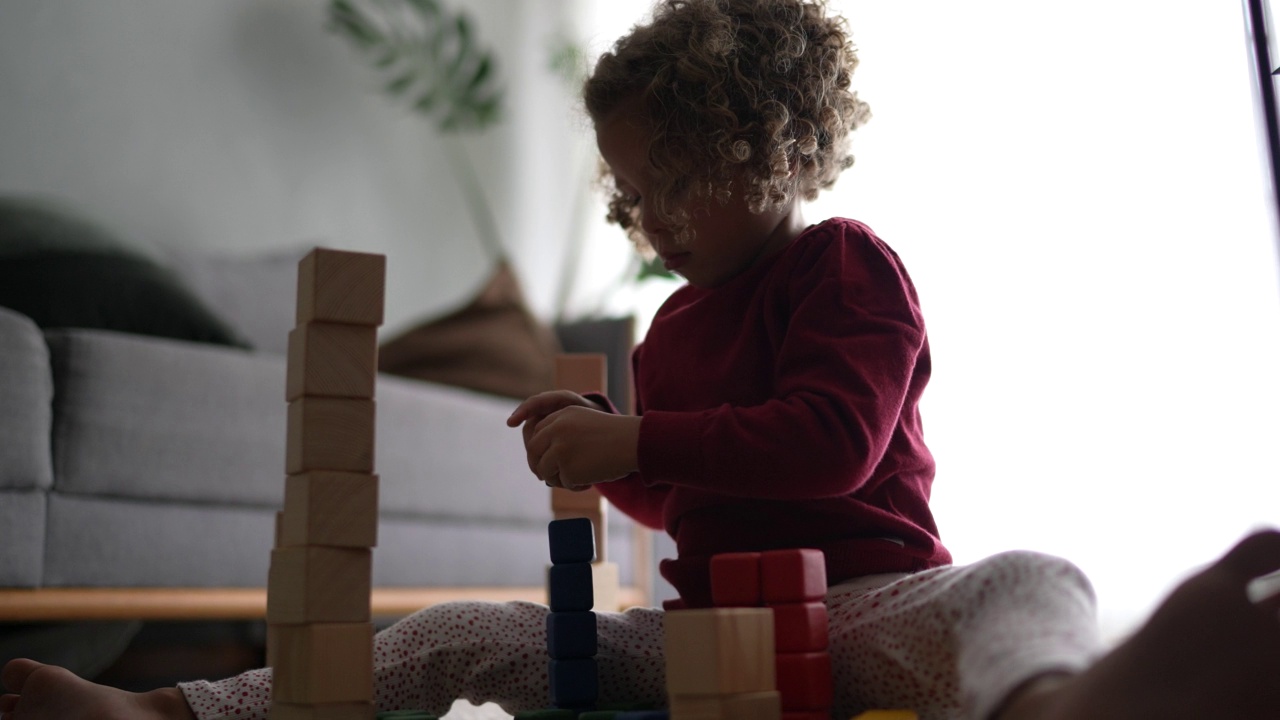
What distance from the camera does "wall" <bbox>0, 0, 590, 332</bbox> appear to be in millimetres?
2035

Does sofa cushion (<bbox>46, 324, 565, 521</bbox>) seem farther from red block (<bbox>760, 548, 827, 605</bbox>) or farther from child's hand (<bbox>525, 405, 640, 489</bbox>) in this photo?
red block (<bbox>760, 548, 827, 605</bbox>)

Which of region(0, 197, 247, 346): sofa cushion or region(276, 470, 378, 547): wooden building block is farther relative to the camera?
region(0, 197, 247, 346): sofa cushion

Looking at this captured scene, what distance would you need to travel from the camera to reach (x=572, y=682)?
0.76 meters

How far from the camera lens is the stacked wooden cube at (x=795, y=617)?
2.08 feet

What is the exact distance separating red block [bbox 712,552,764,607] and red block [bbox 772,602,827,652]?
0.02 metres

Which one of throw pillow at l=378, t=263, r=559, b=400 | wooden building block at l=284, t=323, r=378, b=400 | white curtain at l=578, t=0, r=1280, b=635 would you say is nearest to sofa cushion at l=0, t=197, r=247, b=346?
throw pillow at l=378, t=263, r=559, b=400

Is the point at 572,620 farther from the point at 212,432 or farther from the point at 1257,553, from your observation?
the point at 212,432

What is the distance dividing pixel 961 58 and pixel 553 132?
134 centimetres

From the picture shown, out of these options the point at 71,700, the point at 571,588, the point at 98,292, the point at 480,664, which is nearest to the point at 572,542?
the point at 571,588

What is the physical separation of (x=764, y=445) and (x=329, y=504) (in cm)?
28

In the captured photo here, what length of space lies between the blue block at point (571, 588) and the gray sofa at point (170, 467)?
2.30 ft

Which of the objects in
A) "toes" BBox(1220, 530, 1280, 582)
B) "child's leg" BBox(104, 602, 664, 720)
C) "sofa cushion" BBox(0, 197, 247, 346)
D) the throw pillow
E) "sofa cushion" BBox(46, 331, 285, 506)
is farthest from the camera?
the throw pillow

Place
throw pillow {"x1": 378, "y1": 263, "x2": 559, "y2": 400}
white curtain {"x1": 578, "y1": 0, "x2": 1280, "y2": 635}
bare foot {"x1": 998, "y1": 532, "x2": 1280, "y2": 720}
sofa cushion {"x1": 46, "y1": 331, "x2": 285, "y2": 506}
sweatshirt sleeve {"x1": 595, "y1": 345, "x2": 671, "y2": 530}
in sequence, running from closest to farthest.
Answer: bare foot {"x1": 998, "y1": 532, "x2": 1280, "y2": 720}
sweatshirt sleeve {"x1": 595, "y1": 345, "x2": 671, "y2": 530}
sofa cushion {"x1": 46, "y1": 331, "x2": 285, "y2": 506}
white curtain {"x1": 578, "y1": 0, "x2": 1280, "y2": 635}
throw pillow {"x1": 378, "y1": 263, "x2": 559, "y2": 400}

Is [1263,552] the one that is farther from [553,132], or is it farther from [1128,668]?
[553,132]
